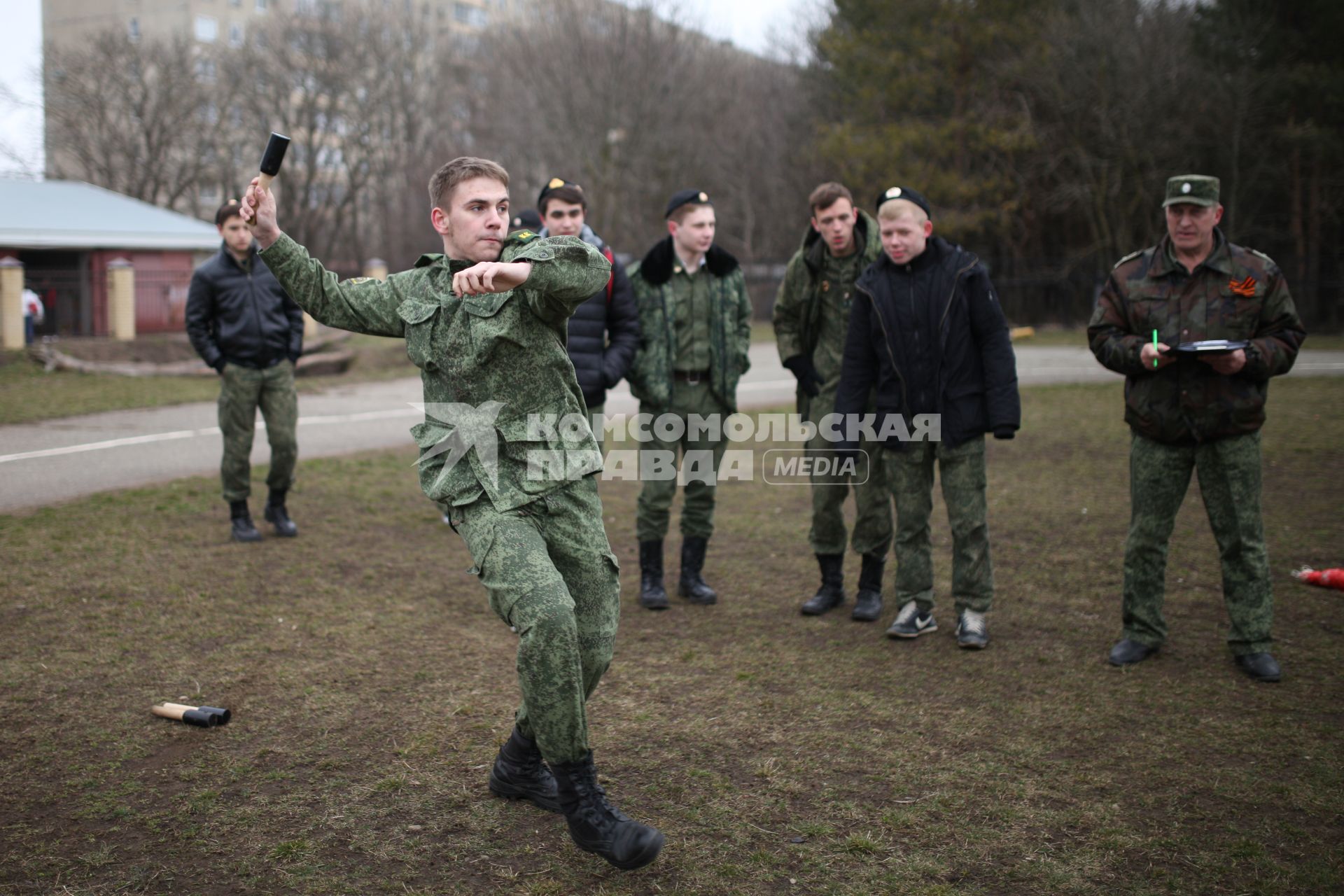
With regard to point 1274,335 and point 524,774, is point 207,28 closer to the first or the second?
point 1274,335

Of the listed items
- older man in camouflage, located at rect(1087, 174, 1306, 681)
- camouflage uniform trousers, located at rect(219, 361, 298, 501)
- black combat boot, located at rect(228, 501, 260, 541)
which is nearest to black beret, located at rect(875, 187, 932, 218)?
older man in camouflage, located at rect(1087, 174, 1306, 681)

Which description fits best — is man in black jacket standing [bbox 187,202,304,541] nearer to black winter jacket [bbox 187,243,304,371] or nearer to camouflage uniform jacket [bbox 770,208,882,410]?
black winter jacket [bbox 187,243,304,371]

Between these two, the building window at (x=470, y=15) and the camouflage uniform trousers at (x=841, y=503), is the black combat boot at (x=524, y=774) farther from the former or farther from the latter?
the building window at (x=470, y=15)

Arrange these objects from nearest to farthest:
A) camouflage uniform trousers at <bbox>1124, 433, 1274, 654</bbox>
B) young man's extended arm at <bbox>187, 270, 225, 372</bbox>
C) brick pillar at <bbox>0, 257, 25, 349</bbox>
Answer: camouflage uniform trousers at <bbox>1124, 433, 1274, 654</bbox>
young man's extended arm at <bbox>187, 270, 225, 372</bbox>
brick pillar at <bbox>0, 257, 25, 349</bbox>

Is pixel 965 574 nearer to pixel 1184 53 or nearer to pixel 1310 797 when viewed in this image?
pixel 1310 797

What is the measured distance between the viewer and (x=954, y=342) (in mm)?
5688

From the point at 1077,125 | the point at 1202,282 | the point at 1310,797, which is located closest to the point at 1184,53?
the point at 1077,125

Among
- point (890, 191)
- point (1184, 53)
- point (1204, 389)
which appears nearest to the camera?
Answer: point (1204, 389)

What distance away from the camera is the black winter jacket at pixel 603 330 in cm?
639

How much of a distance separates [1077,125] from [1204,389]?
2954 cm

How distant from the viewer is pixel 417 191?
167ft

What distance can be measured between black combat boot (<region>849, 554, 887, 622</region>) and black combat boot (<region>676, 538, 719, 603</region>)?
0.87 meters

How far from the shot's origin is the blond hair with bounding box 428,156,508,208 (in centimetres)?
Result: 376

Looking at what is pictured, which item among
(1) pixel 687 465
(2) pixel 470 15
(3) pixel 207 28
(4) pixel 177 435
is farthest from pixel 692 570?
(2) pixel 470 15
